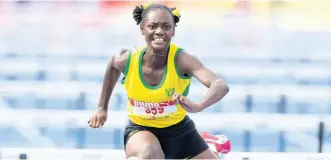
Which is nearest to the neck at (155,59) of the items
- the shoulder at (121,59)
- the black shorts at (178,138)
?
the shoulder at (121,59)

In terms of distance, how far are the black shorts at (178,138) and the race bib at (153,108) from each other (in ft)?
0.33

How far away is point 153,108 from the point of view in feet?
11.5

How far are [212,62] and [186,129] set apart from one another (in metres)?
5.98

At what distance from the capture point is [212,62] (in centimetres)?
962

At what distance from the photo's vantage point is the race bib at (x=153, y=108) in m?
3.48

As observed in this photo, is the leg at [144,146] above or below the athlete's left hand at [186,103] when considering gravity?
below

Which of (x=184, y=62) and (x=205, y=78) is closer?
(x=205, y=78)

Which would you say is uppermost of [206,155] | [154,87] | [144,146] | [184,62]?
[184,62]

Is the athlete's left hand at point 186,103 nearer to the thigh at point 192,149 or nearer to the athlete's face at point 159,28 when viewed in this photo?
the athlete's face at point 159,28

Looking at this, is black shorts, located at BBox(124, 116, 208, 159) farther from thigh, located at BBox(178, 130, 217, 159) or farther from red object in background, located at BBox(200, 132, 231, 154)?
red object in background, located at BBox(200, 132, 231, 154)

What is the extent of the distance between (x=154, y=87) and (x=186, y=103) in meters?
0.42

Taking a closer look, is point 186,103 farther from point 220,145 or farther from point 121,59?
point 220,145

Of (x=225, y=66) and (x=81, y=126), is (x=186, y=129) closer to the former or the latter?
(x=81, y=126)

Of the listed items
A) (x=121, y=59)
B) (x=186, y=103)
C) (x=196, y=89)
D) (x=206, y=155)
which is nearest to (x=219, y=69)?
Answer: (x=196, y=89)
